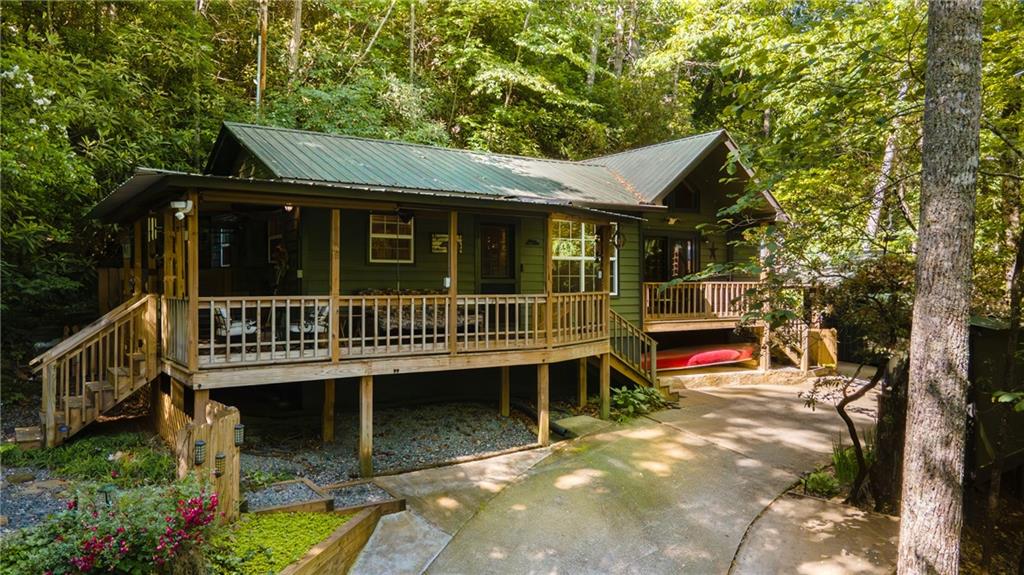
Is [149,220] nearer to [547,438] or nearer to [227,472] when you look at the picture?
[227,472]

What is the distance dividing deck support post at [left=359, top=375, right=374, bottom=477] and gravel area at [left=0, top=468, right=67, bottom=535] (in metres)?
3.35

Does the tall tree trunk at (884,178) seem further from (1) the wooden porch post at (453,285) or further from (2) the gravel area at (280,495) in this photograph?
(2) the gravel area at (280,495)

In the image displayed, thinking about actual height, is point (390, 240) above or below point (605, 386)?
above

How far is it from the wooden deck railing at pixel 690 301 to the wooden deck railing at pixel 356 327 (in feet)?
10.6

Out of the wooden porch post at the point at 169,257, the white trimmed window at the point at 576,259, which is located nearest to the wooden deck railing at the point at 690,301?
the white trimmed window at the point at 576,259

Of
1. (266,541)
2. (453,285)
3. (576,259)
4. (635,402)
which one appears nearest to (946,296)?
(453,285)

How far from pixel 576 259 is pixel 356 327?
6.07 metres

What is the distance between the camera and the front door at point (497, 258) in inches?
494

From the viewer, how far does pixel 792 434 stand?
10461 millimetres

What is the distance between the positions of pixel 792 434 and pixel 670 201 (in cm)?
712

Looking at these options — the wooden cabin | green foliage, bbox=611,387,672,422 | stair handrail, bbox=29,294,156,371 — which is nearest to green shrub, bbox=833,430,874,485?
green foliage, bbox=611,387,672,422

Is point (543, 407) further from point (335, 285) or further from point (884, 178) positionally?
point (884, 178)

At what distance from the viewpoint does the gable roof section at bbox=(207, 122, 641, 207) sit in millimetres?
10469

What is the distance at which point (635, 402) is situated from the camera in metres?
11.9
